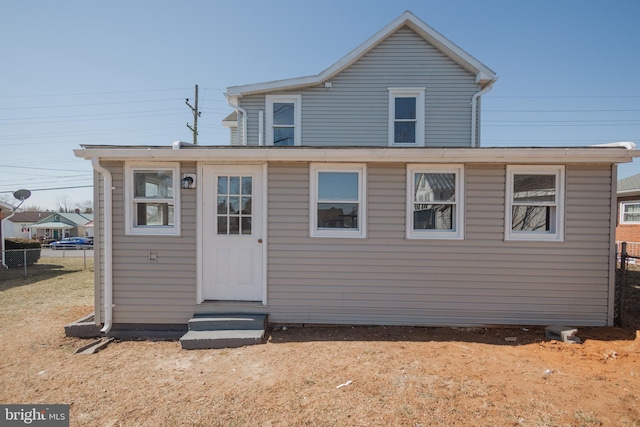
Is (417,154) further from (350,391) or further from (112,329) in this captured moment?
(112,329)

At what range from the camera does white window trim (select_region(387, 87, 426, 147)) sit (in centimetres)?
763

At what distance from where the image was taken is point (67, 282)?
8.49 m

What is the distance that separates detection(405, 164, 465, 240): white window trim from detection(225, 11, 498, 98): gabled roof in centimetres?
463

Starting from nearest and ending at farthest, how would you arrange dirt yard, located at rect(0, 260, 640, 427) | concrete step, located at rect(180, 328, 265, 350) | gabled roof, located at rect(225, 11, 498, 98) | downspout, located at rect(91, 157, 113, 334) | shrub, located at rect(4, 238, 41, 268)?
1. dirt yard, located at rect(0, 260, 640, 427)
2. concrete step, located at rect(180, 328, 265, 350)
3. downspout, located at rect(91, 157, 113, 334)
4. gabled roof, located at rect(225, 11, 498, 98)
5. shrub, located at rect(4, 238, 41, 268)

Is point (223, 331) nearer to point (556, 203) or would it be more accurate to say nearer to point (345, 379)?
point (345, 379)

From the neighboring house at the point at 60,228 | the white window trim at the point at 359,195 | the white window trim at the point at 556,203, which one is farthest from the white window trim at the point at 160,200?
the neighboring house at the point at 60,228

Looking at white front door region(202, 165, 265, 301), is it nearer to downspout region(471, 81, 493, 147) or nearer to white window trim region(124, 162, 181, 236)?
white window trim region(124, 162, 181, 236)

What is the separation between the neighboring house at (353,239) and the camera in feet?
14.8

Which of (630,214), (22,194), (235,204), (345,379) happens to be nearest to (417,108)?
(235,204)

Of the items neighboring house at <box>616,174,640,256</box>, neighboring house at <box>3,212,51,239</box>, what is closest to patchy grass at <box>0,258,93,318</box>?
neighboring house at <box>616,174,640,256</box>

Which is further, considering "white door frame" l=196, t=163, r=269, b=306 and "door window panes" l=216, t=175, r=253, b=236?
"door window panes" l=216, t=175, r=253, b=236

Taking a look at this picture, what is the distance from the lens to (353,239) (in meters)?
4.61

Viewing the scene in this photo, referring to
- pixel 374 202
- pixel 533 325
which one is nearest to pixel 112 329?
pixel 374 202

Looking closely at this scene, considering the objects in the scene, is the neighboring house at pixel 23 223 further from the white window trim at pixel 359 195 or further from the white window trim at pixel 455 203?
the white window trim at pixel 455 203
